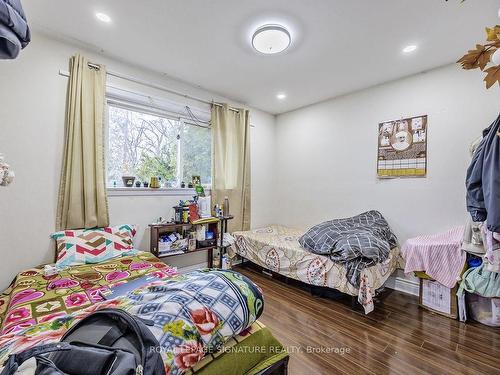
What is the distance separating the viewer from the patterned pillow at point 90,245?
2.03 m

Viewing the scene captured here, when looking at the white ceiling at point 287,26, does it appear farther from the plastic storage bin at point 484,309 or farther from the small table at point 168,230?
the plastic storage bin at point 484,309

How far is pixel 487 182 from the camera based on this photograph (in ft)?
3.61

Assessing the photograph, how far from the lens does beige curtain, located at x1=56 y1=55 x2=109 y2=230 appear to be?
7.22 feet

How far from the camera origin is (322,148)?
3.60 meters

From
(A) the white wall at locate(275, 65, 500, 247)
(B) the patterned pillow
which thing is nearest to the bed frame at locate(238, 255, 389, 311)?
(A) the white wall at locate(275, 65, 500, 247)

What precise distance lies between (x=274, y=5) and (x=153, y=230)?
2380mm

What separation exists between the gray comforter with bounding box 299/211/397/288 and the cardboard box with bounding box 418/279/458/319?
476 mm

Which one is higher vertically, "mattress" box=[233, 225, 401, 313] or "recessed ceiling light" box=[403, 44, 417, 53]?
"recessed ceiling light" box=[403, 44, 417, 53]

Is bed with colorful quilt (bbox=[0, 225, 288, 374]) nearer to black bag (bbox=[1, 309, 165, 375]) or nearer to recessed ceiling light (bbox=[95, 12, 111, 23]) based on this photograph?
black bag (bbox=[1, 309, 165, 375])

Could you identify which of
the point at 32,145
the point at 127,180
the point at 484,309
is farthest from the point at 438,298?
the point at 32,145

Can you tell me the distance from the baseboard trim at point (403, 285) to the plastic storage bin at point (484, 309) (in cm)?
54

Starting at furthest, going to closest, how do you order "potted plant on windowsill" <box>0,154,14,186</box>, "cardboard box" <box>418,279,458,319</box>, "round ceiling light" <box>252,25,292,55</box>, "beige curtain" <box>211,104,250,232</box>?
1. "beige curtain" <box>211,104,250,232</box>
2. "cardboard box" <box>418,279,458,319</box>
3. "round ceiling light" <box>252,25,292,55</box>
4. "potted plant on windowsill" <box>0,154,14,186</box>

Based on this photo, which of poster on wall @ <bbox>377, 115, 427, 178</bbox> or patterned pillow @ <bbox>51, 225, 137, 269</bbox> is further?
poster on wall @ <bbox>377, 115, 427, 178</bbox>

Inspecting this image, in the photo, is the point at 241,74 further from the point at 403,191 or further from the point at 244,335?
the point at 244,335
